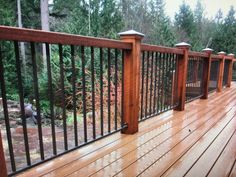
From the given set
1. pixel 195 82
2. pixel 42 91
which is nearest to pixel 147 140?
pixel 195 82

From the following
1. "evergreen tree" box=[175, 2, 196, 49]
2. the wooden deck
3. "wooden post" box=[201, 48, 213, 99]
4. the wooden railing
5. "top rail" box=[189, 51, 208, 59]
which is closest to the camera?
the wooden railing

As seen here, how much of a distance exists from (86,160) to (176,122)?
1.52 m

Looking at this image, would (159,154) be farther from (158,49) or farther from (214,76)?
(214,76)

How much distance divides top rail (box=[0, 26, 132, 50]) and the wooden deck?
89 cm

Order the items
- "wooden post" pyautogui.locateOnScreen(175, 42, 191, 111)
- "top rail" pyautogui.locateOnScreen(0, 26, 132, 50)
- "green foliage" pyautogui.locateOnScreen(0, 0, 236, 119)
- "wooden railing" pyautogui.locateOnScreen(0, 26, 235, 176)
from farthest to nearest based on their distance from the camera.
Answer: "green foliage" pyautogui.locateOnScreen(0, 0, 236, 119)
"wooden post" pyautogui.locateOnScreen(175, 42, 191, 111)
"wooden railing" pyautogui.locateOnScreen(0, 26, 235, 176)
"top rail" pyautogui.locateOnScreen(0, 26, 132, 50)

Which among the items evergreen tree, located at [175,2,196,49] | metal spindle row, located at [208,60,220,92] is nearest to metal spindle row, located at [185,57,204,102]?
metal spindle row, located at [208,60,220,92]

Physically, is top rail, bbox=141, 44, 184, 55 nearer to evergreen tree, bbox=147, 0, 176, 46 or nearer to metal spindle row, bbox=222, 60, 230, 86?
metal spindle row, bbox=222, 60, 230, 86

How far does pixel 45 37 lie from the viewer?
148 cm

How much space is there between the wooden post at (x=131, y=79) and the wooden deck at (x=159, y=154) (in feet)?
0.56

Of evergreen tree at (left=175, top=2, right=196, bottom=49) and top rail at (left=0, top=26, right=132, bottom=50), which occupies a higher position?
Result: evergreen tree at (left=175, top=2, right=196, bottom=49)

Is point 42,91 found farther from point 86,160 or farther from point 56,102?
point 86,160

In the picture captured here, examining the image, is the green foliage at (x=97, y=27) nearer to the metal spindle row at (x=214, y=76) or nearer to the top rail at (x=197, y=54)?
the top rail at (x=197, y=54)

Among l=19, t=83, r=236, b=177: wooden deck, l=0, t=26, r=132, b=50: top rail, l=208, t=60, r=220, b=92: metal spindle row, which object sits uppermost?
l=0, t=26, r=132, b=50: top rail

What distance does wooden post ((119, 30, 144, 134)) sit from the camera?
234cm
